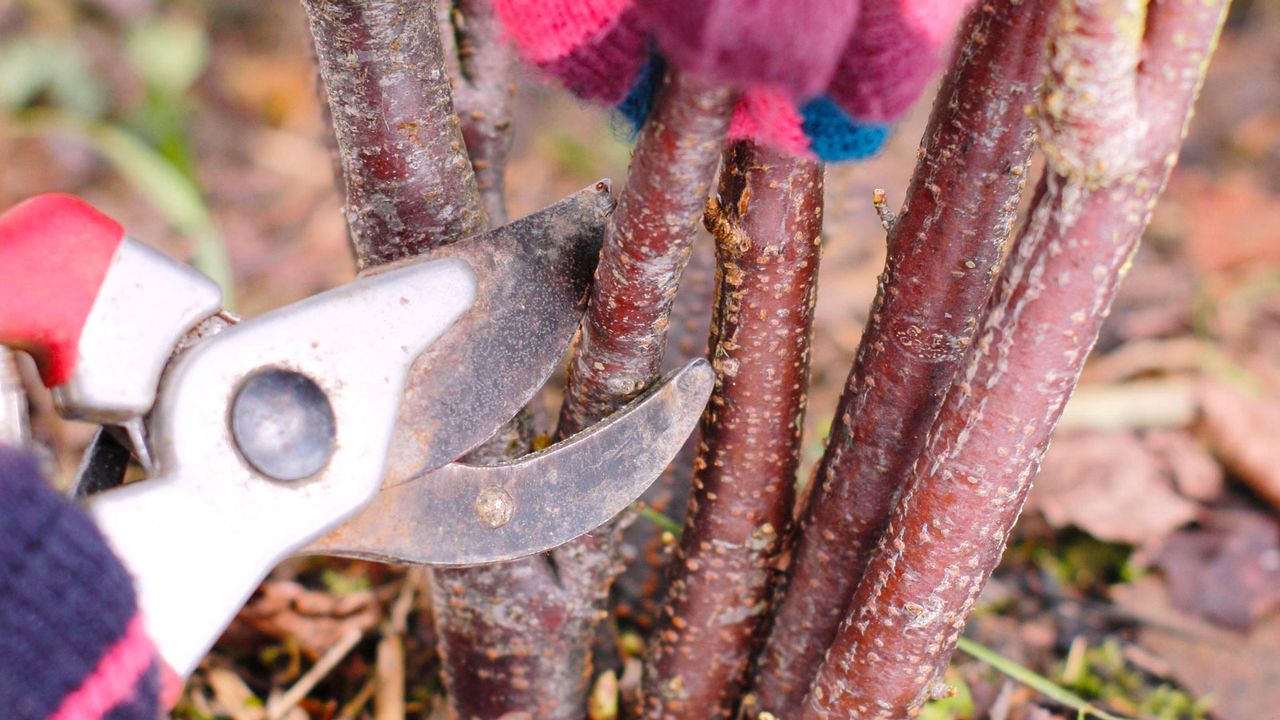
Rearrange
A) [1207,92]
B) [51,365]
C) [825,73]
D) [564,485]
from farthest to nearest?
[1207,92] → [564,485] → [51,365] → [825,73]

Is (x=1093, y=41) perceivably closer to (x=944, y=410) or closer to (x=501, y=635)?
(x=944, y=410)

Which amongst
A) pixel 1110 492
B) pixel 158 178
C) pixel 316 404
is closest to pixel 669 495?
pixel 316 404

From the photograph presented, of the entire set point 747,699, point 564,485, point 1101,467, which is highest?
point 1101,467

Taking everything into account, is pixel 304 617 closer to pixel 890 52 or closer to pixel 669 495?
pixel 669 495

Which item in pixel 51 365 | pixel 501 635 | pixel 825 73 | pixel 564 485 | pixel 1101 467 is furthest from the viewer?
pixel 1101 467

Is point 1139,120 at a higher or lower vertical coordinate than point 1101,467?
higher

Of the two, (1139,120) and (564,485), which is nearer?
(1139,120)

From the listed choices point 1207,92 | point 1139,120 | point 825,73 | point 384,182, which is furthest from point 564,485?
point 1207,92

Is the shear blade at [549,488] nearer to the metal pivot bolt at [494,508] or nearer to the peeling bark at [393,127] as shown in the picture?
the metal pivot bolt at [494,508]

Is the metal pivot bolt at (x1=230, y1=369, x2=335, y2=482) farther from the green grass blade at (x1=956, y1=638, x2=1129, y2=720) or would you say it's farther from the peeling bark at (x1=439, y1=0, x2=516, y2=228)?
the green grass blade at (x1=956, y1=638, x2=1129, y2=720)
